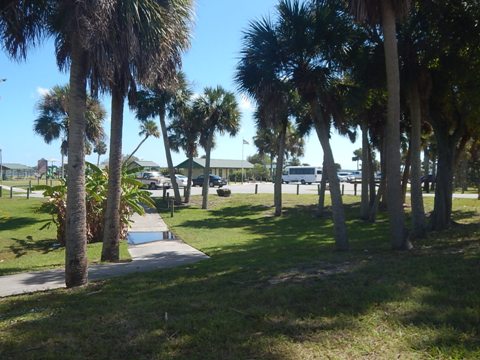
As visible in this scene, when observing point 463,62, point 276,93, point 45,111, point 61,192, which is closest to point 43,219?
point 61,192

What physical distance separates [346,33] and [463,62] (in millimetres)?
4043

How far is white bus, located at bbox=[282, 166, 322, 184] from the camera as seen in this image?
232 ft

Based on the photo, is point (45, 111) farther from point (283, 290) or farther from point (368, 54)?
point (283, 290)

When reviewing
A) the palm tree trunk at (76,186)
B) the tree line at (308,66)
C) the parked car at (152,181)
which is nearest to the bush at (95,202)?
the tree line at (308,66)

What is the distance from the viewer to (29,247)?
1583cm

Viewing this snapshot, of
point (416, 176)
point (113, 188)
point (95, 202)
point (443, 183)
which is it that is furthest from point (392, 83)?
point (95, 202)

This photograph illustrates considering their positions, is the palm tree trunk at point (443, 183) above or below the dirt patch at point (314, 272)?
above

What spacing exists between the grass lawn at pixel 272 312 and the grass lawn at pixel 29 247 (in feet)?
13.3

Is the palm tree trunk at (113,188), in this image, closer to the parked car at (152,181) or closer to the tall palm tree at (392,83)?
the tall palm tree at (392,83)

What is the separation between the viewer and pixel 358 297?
5781 mm

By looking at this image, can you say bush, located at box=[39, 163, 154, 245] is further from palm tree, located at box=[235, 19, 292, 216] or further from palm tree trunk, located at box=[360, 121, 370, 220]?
palm tree trunk, located at box=[360, 121, 370, 220]

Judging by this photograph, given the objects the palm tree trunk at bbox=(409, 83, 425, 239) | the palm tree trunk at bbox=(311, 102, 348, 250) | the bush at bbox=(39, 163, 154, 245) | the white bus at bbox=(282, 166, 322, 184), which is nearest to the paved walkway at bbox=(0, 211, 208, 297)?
the bush at bbox=(39, 163, 154, 245)

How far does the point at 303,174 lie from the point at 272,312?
67.3 meters

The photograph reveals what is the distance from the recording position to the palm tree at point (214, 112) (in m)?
28.7
